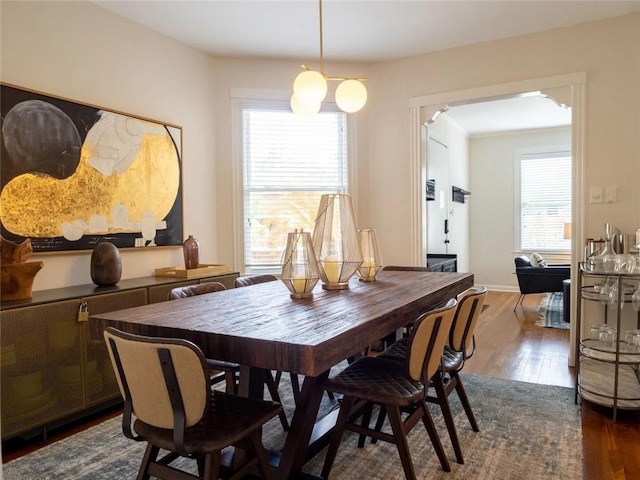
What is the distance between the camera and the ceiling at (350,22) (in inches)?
127

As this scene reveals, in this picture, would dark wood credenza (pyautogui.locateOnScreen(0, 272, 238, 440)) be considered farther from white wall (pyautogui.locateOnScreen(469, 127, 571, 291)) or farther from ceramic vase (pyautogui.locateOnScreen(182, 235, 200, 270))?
white wall (pyautogui.locateOnScreen(469, 127, 571, 291))

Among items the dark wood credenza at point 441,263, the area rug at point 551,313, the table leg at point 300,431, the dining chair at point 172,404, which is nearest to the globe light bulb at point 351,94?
the table leg at point 300,431

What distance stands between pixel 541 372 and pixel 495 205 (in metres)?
4.99

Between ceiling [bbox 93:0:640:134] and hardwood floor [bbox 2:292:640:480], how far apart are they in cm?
268

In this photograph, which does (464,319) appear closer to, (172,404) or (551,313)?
(172,404)

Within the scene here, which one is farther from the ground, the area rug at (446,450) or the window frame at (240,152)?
the window frame at (240,152)

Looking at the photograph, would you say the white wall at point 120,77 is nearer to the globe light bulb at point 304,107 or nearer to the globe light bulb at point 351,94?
the globe light bulb at point 304,107

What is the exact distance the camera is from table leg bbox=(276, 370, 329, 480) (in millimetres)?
1688

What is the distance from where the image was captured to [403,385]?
5.95 ft

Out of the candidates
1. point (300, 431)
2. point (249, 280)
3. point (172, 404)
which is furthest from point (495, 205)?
point (172, 404)

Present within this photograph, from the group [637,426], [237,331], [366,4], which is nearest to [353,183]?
[366,4]

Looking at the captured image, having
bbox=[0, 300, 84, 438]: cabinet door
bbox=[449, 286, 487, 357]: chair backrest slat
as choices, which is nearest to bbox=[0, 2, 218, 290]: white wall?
bbox=[0, 300, 84, 438]: cabinet door

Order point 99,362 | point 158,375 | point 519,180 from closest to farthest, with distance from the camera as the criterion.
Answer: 1. point 158,375
2. point 99,362
3. point 519,180

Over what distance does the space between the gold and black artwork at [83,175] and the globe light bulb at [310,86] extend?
1.52 metres
